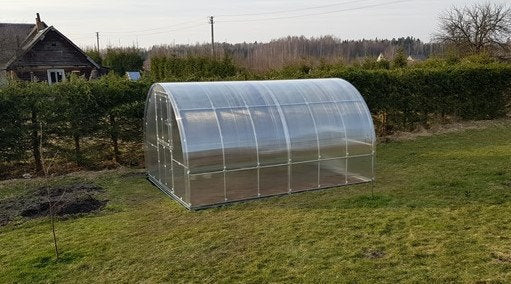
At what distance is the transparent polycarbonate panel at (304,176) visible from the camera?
35.4 ft

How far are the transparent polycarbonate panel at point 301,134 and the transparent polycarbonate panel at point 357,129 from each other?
3.35 feet

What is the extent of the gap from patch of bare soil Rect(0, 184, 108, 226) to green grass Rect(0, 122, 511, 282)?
1.42 feet

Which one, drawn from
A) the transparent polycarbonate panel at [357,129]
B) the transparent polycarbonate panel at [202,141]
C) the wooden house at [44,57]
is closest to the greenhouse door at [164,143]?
the transparent polycarbonate panel at [202,141]

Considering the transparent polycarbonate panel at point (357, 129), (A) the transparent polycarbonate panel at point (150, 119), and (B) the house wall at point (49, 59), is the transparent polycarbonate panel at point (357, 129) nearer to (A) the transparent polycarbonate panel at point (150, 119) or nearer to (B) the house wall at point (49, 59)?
(A) the transparent polycarbonate panel at point (150, 119)

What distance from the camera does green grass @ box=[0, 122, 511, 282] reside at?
6793mm

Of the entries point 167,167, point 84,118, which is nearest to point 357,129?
point 167,167

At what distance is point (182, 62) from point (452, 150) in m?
18.0

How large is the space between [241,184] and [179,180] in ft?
4.75

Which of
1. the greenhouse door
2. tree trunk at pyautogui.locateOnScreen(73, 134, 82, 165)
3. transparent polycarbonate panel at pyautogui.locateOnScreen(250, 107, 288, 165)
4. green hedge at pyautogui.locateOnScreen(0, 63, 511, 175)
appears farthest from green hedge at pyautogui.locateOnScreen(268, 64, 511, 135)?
tree trunk at pyautogui.locateOnScreen(73, 134, 82, 165)

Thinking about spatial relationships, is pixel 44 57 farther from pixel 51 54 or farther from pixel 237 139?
pixel 237 139

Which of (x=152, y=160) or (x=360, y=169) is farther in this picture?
(x=152, y=160)

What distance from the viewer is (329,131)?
1115 cm

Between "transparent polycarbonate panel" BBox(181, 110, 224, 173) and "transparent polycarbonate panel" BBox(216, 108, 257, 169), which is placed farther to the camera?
"transparent polycarbonate panel" BBox(216, 108, 257, 169)

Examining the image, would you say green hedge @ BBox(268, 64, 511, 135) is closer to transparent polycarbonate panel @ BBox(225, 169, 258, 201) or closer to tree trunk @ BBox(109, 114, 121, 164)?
tree trunk @ BBox(109, 114, 121, 164)
